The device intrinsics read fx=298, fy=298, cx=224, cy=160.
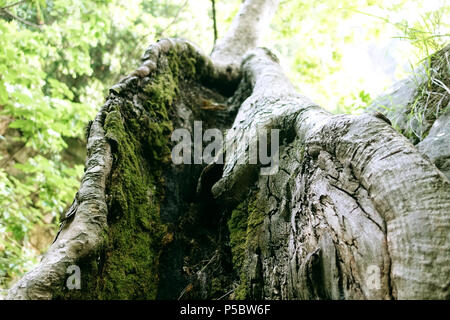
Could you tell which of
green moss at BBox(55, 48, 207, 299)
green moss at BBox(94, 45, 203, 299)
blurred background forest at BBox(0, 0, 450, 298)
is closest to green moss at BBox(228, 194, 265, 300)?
green moss at BBox(55, 48, 207, 299)

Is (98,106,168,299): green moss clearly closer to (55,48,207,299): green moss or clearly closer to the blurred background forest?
(55,48,207,299): green moss

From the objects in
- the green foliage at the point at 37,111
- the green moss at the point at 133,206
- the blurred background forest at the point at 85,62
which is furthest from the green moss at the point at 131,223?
the blurred background forest at the point at 85,62

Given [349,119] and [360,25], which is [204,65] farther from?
[360,25]

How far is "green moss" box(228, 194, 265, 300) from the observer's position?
132 cm

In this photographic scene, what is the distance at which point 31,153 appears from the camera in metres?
6.76

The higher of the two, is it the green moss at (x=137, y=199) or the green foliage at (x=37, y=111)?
the green foliage at (x=37, y=111)

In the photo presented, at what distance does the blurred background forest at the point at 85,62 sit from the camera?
126 inches

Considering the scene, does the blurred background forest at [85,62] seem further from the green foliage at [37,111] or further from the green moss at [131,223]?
the green moss at [131,223]

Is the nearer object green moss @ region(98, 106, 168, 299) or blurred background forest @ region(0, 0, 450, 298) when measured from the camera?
green moss @ region(98, 106, 168, 299)

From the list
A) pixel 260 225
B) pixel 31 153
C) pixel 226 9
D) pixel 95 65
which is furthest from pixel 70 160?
pixel 260 225

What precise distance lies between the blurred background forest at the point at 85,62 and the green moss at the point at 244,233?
1.19 m

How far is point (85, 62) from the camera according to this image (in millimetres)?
4570

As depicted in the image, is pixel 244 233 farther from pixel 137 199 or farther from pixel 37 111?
pixel 37 111

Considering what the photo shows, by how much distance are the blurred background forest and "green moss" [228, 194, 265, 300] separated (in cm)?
119
